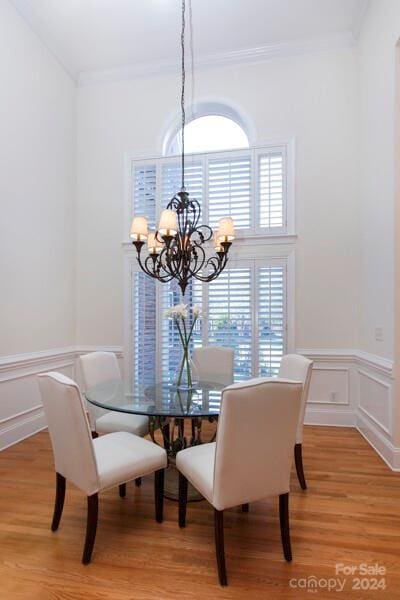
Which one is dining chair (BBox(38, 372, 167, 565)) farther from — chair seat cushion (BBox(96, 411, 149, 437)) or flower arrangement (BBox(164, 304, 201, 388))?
flower arrangement (BBox(164, 304, 201, 388))

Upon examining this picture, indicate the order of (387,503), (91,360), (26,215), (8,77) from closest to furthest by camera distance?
(387,503) < (91,360) < (8,77) < (26,215)

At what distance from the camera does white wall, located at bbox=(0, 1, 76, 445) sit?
3.46m

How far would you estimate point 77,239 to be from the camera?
462 centimetres

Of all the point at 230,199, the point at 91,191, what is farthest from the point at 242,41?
the point at 91,191

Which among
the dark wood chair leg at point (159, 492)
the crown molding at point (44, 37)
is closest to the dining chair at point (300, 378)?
the dark wood chair leg at point (159, 492)

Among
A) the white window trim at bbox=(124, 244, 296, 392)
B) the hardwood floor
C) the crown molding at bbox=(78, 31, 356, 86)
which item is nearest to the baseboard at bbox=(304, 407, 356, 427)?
the white window trim at bbox=(124, 244, 296, 392)

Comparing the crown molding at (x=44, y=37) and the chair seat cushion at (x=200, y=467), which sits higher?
the crown molding at (x=44, y=37)

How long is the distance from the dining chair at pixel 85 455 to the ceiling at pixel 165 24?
3.80 meters

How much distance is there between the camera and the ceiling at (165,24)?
3611 mm

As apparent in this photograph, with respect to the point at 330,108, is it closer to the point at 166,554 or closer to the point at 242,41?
the point at 242,41

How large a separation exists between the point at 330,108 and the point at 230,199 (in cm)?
150

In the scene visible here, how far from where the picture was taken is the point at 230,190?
13.9 feet

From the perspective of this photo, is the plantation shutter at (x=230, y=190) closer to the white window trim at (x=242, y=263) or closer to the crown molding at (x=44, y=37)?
the white window trim at (x=242, y=263)

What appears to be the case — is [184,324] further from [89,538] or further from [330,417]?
[330,417]
